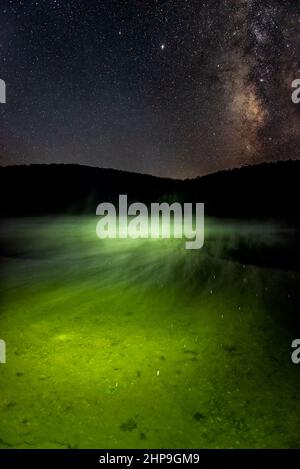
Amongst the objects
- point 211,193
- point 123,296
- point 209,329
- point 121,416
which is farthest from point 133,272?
point 211,193

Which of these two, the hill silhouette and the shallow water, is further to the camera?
the hill silhouette

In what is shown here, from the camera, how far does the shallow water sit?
2.70 metres

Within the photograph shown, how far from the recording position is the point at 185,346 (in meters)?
3.96

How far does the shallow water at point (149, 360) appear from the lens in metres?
2.70

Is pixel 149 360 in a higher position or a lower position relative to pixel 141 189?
lower

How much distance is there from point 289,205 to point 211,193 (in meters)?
12.1

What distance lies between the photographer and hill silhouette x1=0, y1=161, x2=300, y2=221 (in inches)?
1120

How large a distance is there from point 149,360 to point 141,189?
4135 cm

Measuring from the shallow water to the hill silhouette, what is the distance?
18693 mm

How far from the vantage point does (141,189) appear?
146 ft

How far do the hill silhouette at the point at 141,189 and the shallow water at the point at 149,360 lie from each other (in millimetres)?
18693

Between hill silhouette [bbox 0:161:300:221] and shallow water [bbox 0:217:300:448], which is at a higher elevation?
hill silhouette [bbox 0:161:300:221]

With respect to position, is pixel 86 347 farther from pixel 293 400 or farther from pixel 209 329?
pixel 293 400

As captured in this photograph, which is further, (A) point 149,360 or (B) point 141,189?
(B) point 141,189
